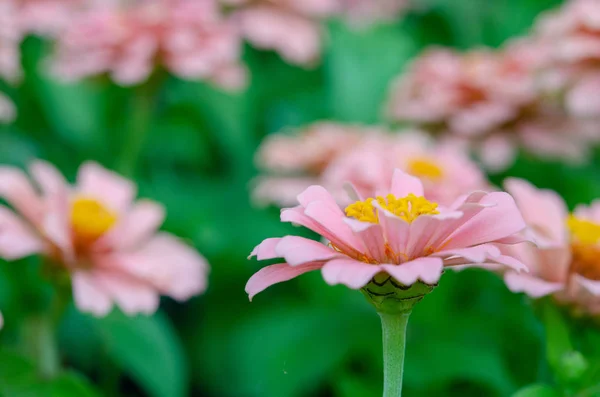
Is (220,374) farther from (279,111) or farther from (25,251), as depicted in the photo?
(279,111)

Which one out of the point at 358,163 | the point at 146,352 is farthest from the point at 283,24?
the point at 146,352

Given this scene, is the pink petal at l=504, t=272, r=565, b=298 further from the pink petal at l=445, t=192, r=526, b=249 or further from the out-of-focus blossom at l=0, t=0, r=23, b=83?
the out-of-focus blossom at l=0, t=0, r=23, b=83

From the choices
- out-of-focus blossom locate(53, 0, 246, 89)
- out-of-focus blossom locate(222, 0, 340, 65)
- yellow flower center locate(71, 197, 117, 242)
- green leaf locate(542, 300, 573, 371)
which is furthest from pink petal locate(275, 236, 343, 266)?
out-of-focus blossom locate(222, 0, 340, 65)

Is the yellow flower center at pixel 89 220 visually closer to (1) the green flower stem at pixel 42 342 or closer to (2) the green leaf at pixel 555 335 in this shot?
(1) the green flower stem at pixel 42 342

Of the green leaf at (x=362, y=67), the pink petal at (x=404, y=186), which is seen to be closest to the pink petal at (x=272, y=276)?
the pink petal at (x=404, y=186)

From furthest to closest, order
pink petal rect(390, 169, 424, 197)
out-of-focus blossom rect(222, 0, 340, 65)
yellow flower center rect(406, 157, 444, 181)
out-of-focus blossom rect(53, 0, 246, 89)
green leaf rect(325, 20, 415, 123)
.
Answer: green leaf rect(325, 20, 415, 123), out-of-focus blossom rect(222, 0, 340, 65), out-of-focus blossom rect(53, 0, 246, 89), yellow flower center rect(406, 157, 444, 181), pink petal rect(390, 169, 424, 197)
